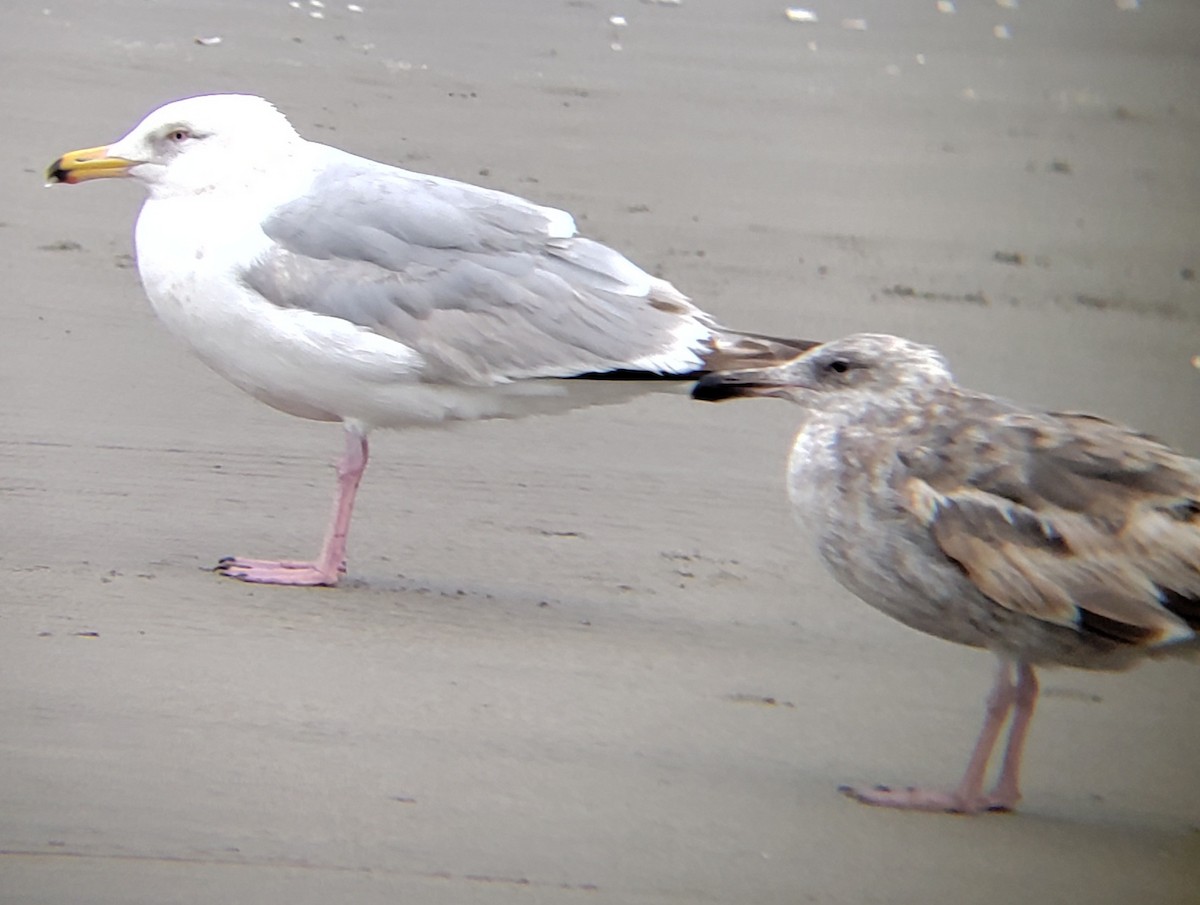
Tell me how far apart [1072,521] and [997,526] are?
0.09 meters

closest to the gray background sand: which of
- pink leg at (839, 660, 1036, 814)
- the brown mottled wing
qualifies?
pink leg at (839, 660, 1036, 814)

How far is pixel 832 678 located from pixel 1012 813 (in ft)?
1.09

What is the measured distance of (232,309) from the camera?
3.33 meters

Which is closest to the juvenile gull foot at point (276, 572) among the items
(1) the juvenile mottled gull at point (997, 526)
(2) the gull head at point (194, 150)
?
(2) the gull head at point (194, 150)

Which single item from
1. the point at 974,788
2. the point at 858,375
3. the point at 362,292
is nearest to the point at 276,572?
the point at 362,292

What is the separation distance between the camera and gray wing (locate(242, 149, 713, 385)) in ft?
11.0

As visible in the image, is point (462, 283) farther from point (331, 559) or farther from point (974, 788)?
point (974, 788)

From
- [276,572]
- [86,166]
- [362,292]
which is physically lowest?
[276,572]

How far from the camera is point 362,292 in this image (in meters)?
3.37

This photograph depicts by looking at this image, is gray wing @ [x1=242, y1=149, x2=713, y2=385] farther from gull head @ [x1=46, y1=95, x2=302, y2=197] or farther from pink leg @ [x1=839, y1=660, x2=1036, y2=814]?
pink leg @ [x1=839, y1=660, x2=1036, y2=814]

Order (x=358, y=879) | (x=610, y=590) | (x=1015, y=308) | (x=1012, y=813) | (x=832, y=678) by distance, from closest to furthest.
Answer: (x=358, y=879) < (x=1012, y=813) < (x=832, y=678) < (x=610, y=590) < (x=1015, y=308)

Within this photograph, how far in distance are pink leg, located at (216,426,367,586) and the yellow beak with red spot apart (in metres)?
0.54

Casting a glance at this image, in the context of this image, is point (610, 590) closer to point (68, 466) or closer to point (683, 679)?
point (683, 679)

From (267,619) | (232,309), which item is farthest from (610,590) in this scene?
(232,309)
